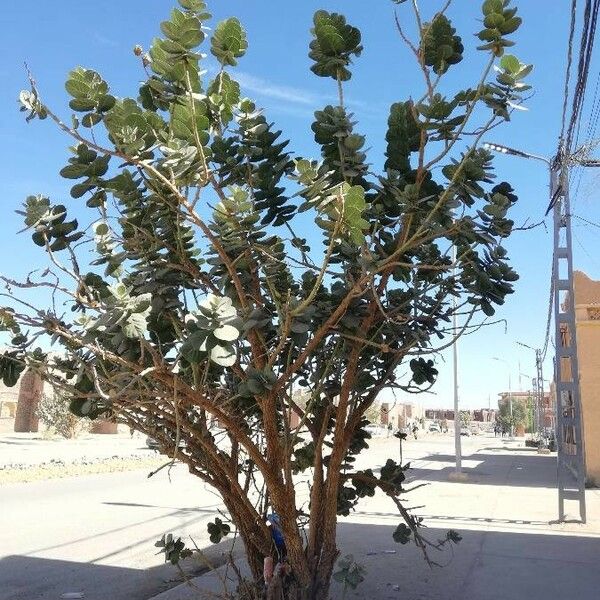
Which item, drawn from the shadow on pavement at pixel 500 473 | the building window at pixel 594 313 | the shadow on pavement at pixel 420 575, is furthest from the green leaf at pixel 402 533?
the building window at pixel 594 313

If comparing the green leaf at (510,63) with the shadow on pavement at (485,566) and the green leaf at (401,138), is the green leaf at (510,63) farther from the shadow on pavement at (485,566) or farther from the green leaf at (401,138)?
the shadow on pavement at (485,566)

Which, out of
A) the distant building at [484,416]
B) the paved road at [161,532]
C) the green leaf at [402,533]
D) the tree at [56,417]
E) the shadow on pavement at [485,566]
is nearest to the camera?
the green leaf at [402,533]

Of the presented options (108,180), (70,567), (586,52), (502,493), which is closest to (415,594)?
(70,567)

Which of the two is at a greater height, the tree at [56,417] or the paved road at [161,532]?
the tree at [56,417]

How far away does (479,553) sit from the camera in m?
8.60

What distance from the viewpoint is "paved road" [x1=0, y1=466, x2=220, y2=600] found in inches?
285

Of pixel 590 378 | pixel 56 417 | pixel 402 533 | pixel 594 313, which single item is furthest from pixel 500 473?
pixel 56 417

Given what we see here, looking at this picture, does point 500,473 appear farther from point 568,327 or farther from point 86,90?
point 86,90

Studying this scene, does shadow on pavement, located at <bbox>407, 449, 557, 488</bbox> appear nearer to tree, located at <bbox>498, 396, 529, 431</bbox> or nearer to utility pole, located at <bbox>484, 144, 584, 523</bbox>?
utility pole, located at <bbox>484, 144, 584, 523</bbox>

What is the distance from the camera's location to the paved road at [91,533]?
724 centimetres

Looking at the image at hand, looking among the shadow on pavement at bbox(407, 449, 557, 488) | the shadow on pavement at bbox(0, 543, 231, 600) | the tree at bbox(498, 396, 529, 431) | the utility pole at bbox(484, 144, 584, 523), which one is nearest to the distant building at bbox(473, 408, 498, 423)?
the tree at bbox(498, 396, 529, 431)

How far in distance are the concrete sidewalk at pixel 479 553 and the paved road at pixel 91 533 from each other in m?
1.12

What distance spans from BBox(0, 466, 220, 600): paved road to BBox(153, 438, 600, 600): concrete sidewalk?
112 centimetres

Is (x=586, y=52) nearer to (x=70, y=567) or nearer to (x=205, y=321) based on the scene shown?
(x=205, y=321)
